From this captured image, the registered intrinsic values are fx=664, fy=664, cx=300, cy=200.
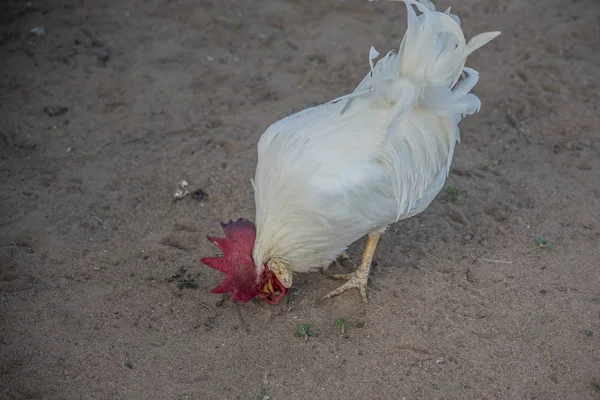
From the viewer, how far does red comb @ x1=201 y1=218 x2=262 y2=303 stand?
370 cm

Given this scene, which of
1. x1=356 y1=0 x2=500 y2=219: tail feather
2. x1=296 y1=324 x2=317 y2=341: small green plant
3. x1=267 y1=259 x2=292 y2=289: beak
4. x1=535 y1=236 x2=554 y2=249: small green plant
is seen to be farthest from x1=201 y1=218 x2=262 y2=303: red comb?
x1=535 y1=236 x2=554 y2=249: small green plant

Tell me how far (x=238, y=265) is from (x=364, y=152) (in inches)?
37.2

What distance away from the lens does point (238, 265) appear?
3.70m

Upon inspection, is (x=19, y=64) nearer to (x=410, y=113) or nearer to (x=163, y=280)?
(x=163, y=280)

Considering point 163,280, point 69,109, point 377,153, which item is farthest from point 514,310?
point 69,109

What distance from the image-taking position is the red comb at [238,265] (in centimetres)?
370

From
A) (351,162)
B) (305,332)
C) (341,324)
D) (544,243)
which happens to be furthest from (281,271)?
(544,243)

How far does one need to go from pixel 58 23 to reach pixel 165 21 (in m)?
1.04

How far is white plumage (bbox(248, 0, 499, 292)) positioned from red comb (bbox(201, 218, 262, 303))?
6 centimetres

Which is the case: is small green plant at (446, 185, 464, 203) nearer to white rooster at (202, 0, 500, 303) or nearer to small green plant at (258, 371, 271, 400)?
white rooster at (202, 0, 500, 303)

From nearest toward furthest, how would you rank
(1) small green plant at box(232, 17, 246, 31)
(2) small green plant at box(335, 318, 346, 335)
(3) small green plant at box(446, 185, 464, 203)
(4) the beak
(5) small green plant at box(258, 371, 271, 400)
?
(5) small green plant at box(258, 371, 271, 400)
(4) the beak
(2) small green plant at box(335, 318, 346, 335)
(3) small green plant at box(446, 185, 464, 203)
(1) small green plant at box(232, 17, 246, 31)

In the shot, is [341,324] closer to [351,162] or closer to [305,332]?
[305,332]

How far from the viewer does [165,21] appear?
6762 millimetres

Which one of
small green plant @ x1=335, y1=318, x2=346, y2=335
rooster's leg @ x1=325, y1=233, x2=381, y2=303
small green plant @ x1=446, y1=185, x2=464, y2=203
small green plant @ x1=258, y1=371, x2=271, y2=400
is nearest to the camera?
small green plant @ x1=258, y1=371, x2=271, y2=400
